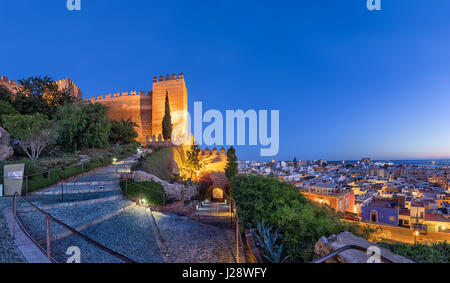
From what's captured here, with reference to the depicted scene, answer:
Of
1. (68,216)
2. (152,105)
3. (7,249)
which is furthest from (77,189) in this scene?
(152,105)

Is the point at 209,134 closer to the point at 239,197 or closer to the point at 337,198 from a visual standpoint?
the point at 239,197

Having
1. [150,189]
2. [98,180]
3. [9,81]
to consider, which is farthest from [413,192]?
[9,81]

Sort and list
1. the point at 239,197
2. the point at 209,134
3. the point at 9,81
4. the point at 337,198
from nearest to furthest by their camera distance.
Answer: the point at 239,197 → the point at 209,134 → the point at 337,198 → the point at 9,81

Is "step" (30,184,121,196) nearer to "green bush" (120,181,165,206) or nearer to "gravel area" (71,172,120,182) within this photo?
"green bush" (120,181,165,206)

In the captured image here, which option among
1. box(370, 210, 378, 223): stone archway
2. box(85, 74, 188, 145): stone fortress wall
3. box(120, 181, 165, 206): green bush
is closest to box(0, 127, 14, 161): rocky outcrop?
box(120, 181, 165, 206): green bush

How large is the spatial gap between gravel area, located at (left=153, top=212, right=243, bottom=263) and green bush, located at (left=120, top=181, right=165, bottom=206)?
1759mm

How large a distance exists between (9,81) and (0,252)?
34.2 meters

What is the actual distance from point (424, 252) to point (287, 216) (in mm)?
2321

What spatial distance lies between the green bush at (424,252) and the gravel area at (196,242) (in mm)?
2677

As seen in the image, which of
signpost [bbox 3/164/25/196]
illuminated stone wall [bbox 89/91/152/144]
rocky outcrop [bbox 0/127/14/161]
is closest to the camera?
signpost [bbox 3/164/25/196]

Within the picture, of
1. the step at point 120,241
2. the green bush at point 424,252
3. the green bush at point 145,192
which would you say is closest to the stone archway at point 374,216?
the green bush at point 424,252

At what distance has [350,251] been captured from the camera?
2.40 meters

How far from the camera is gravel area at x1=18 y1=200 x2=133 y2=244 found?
4.11 m
